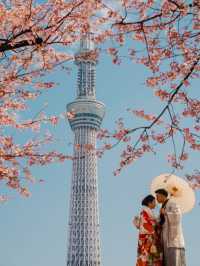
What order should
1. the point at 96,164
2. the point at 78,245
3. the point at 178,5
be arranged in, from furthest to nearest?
the point at 96,164 → the point at 78,245 → the point at 178,5

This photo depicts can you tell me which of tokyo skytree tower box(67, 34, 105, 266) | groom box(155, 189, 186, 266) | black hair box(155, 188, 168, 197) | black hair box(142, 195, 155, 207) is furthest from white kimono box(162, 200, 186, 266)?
tokyo skytree tower box(67, 34, 105, 266)

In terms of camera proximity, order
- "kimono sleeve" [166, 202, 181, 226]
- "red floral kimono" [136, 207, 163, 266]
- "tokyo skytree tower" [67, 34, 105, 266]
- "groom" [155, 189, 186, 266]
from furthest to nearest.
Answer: "tokyo skytree tower" [67, 34, 105, 266] < "red floral kimono" [136, 207, 163, 266] < "kimono sleeve" [166, 202, 181, 226] < "groom" [155, 189, 186, 266]

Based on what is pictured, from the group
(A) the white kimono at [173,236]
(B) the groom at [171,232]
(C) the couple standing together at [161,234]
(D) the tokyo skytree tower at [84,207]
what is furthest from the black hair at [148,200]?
(D) the tokyo skytree tower at [84,207]

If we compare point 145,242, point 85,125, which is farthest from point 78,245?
point 145,242

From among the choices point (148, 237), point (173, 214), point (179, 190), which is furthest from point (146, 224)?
point (179, 190)

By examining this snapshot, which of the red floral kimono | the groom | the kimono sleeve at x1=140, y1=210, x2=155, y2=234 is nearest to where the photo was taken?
the groom

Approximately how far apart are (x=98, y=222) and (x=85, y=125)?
17174mm

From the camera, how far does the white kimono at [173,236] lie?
6441mm

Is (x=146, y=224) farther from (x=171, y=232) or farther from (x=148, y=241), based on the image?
(x=171, y=232)

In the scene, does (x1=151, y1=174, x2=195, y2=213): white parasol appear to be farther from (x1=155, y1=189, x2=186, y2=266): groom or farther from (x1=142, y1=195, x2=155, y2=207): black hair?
(x1=142, y1=195, x2=155, y2=207): black hair

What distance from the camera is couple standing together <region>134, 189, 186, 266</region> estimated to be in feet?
21.2

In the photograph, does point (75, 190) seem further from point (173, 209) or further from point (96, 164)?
point (173, 209)

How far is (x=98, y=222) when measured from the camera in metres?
75.9

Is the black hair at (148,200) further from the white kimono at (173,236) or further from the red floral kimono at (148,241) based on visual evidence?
the white kimono at (173,236)
